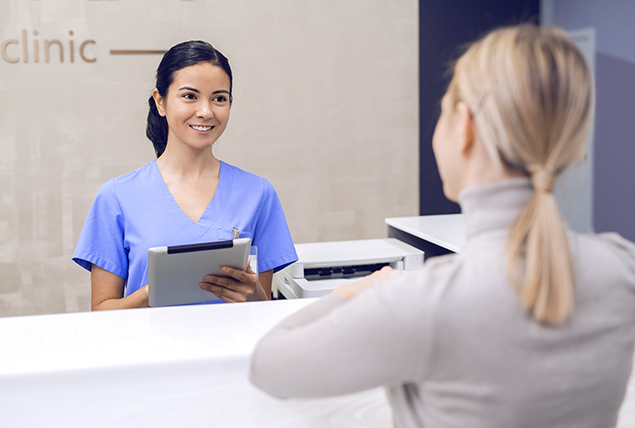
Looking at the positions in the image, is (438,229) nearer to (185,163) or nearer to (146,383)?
(185,163)

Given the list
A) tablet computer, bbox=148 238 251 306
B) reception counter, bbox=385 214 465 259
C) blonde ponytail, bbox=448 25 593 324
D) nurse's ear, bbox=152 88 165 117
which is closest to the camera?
blonde ponytail, bbox=448 25 593 324

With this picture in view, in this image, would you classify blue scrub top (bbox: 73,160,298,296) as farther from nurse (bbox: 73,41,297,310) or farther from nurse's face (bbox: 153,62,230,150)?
nurse's face (bbox: 153,62,230,150)

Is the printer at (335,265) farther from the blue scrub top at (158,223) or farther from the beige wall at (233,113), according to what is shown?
the beige wall at (233,113)

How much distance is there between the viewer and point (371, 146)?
4.10 metres

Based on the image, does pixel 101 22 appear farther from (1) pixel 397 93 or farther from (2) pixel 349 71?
(1) pixel 397 93

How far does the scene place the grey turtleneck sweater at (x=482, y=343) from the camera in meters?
0.53

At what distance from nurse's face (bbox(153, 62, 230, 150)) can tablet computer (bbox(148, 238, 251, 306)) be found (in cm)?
59

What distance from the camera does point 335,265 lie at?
2248mm

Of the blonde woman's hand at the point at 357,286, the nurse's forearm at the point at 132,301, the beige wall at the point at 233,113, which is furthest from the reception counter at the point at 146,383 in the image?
the beige wall at the point at 233,113

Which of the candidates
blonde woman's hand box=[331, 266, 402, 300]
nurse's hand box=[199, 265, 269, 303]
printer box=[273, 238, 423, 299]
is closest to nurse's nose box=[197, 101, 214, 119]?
nurse's hand box=[199, 265, 269, 303]

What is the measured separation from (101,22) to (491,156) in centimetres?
366

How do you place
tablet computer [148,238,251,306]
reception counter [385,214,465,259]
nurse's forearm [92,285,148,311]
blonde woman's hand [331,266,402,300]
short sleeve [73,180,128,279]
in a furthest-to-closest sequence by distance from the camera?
1. reception counter [385,214,465,259]
2. short sleeve [73,180,128,279]
3. nurse's forearm [92,285,148,311]
4. tablet computer [148,238,251,306]
5. blonde woman's hand [331,266,402,300]

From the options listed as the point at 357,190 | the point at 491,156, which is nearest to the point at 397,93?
the point at 357,190

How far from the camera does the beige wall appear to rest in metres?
3.60
